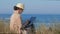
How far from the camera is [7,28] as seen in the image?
6.98 meters

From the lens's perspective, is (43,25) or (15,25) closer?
(15,25)

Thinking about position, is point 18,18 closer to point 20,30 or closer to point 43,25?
point 20,30

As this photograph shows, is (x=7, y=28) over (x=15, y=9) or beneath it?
beneath

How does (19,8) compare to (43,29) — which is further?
(43,29)

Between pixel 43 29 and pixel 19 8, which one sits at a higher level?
pixel 19 8

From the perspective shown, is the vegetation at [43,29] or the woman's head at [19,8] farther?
the vegetation at [43,29]

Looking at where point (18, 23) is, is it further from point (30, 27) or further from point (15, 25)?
point (30, 27)

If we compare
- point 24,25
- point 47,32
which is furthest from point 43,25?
point 24,25

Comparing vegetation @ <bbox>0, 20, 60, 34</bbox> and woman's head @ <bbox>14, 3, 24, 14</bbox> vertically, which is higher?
woman's head @ <bbox>14, 3, 24, 14</bbox>

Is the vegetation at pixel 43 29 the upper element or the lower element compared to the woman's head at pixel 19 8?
lower

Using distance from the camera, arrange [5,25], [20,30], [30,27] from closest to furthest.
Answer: [20,30] < [30,27] < [5,25]

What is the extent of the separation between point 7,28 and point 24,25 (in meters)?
0.61

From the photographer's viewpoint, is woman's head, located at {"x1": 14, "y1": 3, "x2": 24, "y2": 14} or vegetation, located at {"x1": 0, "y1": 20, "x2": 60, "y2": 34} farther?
vegetation, located at {"x1": 0, "y1": 20, "x2": 60, "y2": 34}

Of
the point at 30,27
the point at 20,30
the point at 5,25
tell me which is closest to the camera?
the point at 20,30
